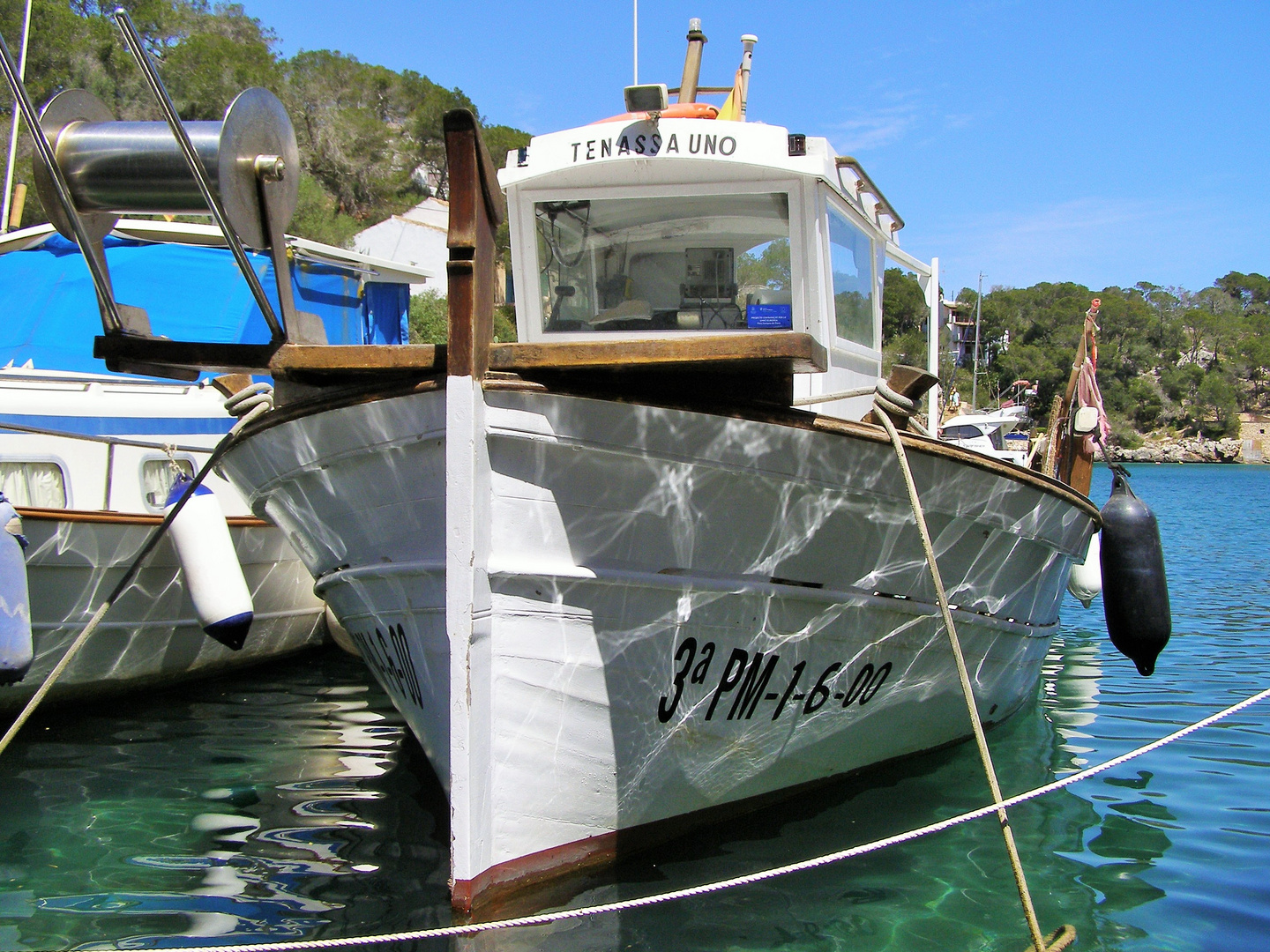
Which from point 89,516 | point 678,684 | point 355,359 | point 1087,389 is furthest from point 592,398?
point 1087,389

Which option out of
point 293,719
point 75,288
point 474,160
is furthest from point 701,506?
point 75,288

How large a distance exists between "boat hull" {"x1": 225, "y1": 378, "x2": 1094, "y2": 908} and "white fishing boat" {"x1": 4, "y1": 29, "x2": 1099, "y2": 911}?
0.4 inches

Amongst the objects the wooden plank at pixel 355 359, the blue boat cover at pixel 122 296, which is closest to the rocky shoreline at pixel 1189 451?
the blue boat cover at pixel 122 296

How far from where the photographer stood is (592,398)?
→ 10.0ft

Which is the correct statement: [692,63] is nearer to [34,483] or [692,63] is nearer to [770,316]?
[770,316]

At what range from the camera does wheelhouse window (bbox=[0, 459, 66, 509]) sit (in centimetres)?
606

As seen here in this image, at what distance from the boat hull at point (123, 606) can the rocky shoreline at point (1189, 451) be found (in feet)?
260

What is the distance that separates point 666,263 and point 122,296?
5.38 m

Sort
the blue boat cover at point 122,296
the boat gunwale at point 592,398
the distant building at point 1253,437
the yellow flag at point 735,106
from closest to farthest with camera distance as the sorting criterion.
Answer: the boat gunwale at point 592,398 → the yellow flag at point 735,106 → the blue boat cover at point 122,296 → the distant building at point 1253,437

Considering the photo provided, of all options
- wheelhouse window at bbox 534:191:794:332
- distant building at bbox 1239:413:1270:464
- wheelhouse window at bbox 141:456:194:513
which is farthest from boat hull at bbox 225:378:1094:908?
distant building at bbox 1239:413:1270:464

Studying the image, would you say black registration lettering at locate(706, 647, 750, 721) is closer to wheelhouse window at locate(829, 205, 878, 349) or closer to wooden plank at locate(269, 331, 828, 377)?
wooden plank at locate(269, 331, 828, 377)

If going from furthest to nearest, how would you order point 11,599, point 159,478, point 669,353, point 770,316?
point 159,478
point 11,599
point 770,316
point 669,353

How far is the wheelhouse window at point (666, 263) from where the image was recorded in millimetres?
4652

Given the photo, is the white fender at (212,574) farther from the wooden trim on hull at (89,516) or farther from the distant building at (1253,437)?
the distant building at (1253,437)
